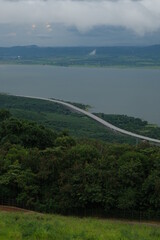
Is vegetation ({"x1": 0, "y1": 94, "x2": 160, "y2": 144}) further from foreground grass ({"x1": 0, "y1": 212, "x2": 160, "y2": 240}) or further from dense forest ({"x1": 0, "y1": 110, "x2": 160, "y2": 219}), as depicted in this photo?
foreground grass ({"x1": 0, "y1": 212, "x2": 160, "y2": 240})

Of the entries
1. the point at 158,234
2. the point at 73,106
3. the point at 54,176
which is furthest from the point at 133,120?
the point at 158,234

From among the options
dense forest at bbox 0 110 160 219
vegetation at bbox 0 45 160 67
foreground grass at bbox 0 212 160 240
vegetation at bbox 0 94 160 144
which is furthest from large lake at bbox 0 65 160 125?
vegetation at bbox 0 45 160 67

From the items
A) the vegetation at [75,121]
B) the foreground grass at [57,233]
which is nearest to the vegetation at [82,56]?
the vegetation at [75,121]

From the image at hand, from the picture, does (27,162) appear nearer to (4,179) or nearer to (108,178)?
(4,179)

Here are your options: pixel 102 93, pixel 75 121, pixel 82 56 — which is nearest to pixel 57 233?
pixel 75 121

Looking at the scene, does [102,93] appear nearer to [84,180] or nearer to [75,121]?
[75,121]

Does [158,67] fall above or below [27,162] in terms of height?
above
